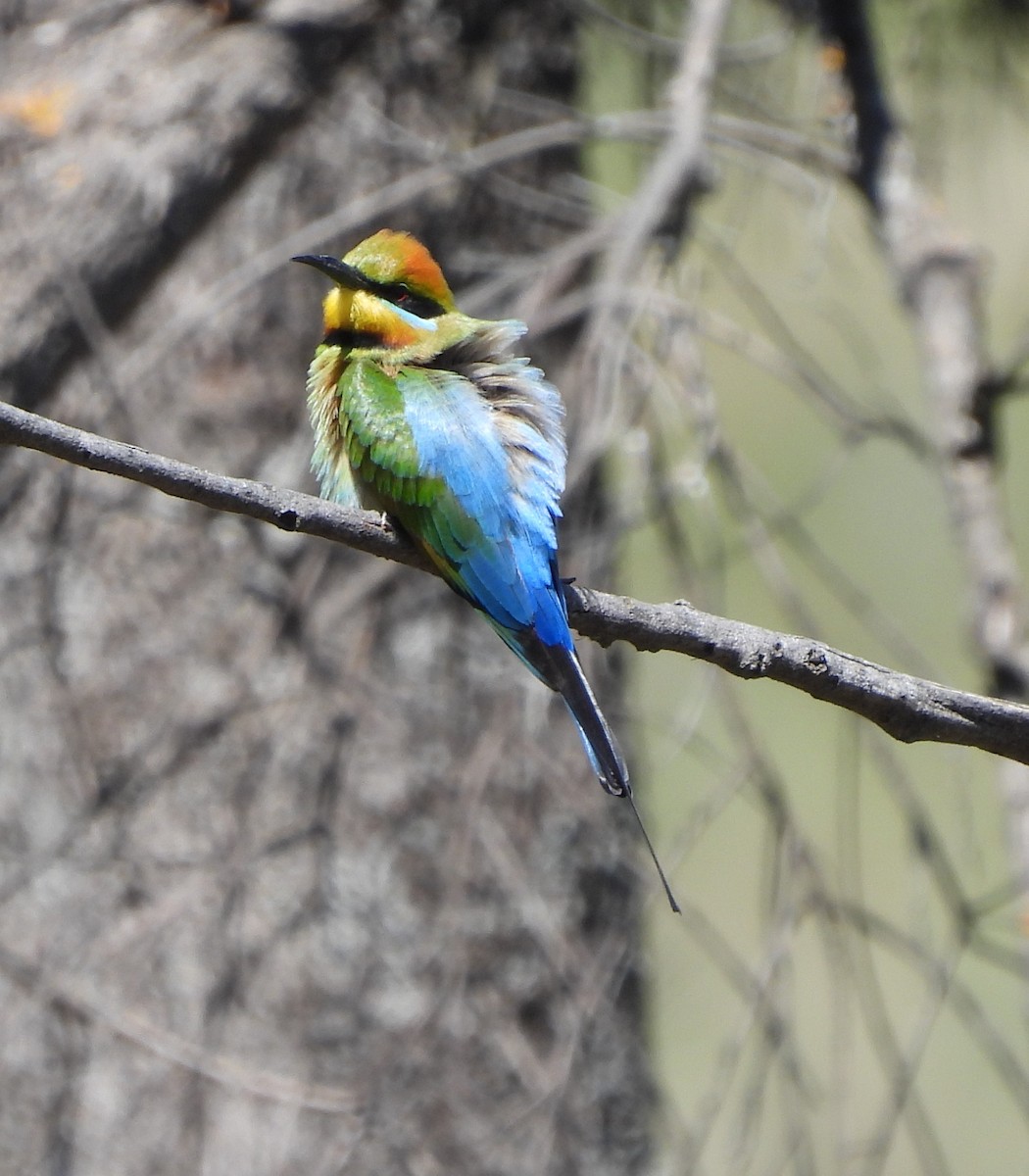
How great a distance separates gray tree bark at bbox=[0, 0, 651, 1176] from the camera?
2.92 meters

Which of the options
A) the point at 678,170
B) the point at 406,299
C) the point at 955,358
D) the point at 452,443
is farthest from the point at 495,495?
the point at 955,358

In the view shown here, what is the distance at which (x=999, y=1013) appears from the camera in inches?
262

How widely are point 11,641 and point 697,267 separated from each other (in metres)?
1.53

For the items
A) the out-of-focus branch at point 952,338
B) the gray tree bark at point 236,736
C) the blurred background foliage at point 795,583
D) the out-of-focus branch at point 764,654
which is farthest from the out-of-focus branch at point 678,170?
the out-of-focus branch at point 764,654

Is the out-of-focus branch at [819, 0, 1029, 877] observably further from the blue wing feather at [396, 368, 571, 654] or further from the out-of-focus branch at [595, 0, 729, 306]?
the blue wing feather at [396, 368, 571, 654]

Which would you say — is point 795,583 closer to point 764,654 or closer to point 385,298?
point 385,298

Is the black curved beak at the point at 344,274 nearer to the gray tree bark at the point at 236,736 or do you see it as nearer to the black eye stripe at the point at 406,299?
the black eye stripe at the point at 406,299

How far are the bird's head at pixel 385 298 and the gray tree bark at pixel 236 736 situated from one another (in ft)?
0.51

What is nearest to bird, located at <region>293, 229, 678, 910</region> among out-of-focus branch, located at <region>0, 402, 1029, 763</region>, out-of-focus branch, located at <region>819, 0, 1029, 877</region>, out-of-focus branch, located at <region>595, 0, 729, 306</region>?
out-of-focus branch, located at <region>0, 402, 1029, 763</region>

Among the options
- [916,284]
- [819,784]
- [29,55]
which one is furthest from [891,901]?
[29,55]

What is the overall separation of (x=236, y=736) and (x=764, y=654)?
1437 mm

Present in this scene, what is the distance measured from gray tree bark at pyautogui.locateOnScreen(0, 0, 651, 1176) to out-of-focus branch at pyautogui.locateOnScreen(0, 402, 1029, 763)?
93cm

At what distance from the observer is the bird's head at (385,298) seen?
270 cm

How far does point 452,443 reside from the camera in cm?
238
